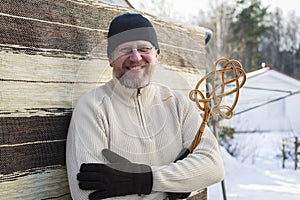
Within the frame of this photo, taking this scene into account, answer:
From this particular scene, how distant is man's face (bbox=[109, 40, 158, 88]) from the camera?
1.29m

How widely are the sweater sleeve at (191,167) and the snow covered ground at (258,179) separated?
3081 mm

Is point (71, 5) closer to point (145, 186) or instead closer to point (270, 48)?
point (145, 186)

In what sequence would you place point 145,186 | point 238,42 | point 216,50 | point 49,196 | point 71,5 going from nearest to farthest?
point 145,186
point 49,196
point 71,5
point 216,50
point 238,42

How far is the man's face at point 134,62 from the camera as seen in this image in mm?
1287

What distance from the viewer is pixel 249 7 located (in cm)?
2088

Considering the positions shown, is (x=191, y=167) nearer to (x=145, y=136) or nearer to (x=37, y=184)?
(x=145, y=136)

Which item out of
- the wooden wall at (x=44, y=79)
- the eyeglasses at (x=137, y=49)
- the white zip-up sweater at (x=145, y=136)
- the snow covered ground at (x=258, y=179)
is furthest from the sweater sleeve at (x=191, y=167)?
the snow covered ground at (x=258, y=179)

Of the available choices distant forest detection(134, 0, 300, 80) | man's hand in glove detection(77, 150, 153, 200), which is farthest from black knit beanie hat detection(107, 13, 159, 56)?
distant forest detection(134, 0, 300, 80)

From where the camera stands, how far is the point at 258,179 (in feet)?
18.5

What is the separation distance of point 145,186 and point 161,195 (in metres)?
0.11

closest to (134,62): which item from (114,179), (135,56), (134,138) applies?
(135,56)

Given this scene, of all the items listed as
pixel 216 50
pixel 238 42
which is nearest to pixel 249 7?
pixel 238 42

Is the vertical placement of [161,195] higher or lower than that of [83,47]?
lower

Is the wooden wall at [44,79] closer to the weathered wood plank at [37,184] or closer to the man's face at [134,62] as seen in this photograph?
the weathered wood plank at [37,184]
